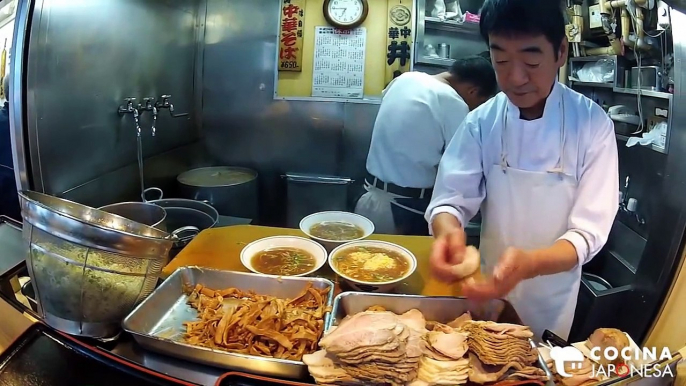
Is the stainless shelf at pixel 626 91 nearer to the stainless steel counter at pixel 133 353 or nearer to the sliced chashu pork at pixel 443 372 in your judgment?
the sliced chashu pork at pixel 443 372

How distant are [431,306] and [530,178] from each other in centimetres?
48

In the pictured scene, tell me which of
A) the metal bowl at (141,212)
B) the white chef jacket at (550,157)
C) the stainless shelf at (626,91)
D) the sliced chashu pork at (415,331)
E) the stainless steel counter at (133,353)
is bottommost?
the stainless steel counter at (133,353)

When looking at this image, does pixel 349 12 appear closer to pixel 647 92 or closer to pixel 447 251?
pixel 447 251

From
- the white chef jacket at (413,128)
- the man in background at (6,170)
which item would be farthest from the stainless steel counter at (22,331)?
the white chef jacket at (413,128)

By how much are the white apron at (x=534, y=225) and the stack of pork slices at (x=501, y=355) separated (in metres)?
0.44

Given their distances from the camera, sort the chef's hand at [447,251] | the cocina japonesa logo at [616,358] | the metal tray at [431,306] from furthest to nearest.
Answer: the metal tray at [431,306] → the chef's hand at [447,251] → the cocina japonesa logo at [616,358]

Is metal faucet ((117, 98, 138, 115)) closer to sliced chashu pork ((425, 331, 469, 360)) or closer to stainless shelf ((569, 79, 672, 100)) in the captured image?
sliced chashu pork ((425, 331, 469, 360))

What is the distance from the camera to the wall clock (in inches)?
65.3

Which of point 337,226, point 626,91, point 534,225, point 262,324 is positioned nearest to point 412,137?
point 337,226

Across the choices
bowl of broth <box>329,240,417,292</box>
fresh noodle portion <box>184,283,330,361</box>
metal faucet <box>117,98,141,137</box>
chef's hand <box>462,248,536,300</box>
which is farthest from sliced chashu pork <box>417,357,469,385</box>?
metal faucet <box>117,98,141,137</box>

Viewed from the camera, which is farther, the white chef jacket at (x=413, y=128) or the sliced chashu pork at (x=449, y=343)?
the white chef jacket at (x=413, y=128)

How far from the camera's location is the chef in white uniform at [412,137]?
5.25 feet

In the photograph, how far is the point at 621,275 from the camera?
1.76 meters

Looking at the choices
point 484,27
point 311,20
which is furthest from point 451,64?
point 311,20
